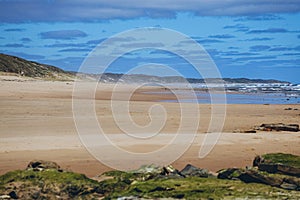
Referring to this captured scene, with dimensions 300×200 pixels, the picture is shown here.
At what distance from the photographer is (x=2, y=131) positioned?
639 inches

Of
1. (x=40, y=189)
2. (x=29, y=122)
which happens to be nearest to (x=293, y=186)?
(x=40, y=189)

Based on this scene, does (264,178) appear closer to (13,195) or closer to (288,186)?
(288,186)

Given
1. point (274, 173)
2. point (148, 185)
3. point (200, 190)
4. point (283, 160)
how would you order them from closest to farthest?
point (200, 190)
point (148, 185)
point (274, 173)
point (283, 160)

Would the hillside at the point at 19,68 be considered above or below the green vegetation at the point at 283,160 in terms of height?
above

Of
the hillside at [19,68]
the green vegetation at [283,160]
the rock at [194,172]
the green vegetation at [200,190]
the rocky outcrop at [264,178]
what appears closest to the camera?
the green vegetation at [200,190]

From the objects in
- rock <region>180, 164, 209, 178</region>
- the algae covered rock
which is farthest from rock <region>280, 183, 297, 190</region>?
the algae covered rock

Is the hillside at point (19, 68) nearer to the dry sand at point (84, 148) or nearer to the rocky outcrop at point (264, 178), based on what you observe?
the dry sand at point (84, 148)

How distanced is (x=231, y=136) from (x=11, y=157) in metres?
7.43

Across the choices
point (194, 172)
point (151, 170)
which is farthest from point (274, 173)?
point (151, 170)

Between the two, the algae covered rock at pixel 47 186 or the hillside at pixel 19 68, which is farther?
the hillside at pixel 19 68

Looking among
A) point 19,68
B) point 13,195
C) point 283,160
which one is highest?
point 19,68

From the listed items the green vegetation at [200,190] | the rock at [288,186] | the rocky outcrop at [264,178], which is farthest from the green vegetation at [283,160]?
the green vegetation at [200,190]

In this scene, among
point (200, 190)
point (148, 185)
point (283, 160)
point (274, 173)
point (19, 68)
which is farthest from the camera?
point (19, 68)

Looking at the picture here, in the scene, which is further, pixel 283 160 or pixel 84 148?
pixel 84 148
